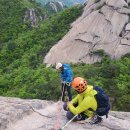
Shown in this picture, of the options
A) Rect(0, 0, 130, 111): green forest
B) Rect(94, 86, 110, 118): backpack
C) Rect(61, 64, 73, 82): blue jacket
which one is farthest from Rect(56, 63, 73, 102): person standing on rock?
Rect(0, 0, 130, 111): green forest

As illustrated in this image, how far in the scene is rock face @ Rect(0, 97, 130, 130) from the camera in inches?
486

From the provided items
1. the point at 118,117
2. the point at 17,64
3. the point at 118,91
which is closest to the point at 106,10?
the point at 17,64

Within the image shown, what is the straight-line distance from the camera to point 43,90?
1171 inches

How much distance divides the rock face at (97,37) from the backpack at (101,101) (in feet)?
99.5

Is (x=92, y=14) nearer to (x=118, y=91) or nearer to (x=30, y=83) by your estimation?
(x=30, y=83)

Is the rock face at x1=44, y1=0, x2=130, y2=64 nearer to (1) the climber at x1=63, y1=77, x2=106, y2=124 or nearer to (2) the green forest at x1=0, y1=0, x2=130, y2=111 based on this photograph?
(2) the green forest at x1=0, y1=0, x2=130, y2=111

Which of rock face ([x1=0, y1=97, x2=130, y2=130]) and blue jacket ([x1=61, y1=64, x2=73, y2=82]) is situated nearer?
rock face ([x1=0, y1=97, x2=130, y2=130])

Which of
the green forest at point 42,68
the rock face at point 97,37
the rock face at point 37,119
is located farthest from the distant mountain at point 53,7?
the rock face at point 37,119

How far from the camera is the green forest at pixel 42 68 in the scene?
29984mm

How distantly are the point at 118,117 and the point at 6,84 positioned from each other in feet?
86.7

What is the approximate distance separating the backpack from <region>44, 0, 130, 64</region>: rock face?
30317mm

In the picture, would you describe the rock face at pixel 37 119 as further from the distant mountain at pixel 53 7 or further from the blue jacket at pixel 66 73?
the distant mountain at pixel 53 7

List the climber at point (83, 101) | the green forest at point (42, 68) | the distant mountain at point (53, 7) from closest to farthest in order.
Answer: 1. the climber at point (83, 101)
2. the green forest at point (42, 68)
3. the distant mountain at point (53, 7)

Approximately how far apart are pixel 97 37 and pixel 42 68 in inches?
322
